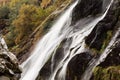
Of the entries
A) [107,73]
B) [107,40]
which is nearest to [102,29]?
[107,40]

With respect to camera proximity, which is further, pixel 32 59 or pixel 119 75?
pixel 32 59

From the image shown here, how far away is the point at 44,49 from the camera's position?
2623 centimetres

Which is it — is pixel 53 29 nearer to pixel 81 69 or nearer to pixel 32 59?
pixel 32 59

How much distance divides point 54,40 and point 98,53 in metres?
6.82

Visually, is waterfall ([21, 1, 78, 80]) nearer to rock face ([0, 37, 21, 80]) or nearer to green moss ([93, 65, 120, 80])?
green moss ([93, 65, 120, 80])

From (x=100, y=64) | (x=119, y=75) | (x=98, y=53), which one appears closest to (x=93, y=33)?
(x=98, y=53)

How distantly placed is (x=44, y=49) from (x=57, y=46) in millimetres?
2906

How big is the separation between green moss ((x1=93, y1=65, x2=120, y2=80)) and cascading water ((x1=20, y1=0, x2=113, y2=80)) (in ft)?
7.10

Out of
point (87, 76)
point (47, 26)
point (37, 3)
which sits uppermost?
point (87, 76)

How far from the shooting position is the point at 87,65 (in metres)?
19.7

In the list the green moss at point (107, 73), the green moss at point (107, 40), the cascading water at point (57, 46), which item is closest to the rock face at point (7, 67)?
the green moss at point (107, 73)

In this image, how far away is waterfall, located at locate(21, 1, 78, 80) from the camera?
2408 cm

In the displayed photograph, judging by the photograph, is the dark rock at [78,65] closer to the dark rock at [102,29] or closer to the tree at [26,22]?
the dark rock at [102,29]

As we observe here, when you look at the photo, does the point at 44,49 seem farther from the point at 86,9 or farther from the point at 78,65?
the point at 78,65
